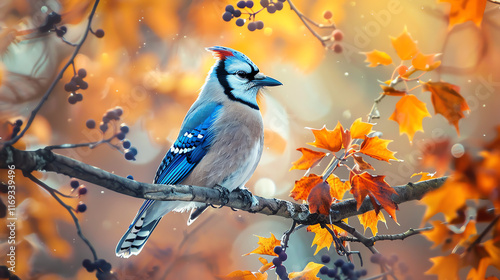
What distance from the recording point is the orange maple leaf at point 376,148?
1.11m

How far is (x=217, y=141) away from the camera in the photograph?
157 centimetres

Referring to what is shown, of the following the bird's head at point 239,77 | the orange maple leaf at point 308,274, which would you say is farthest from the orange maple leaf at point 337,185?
the bird's head at point 239,77

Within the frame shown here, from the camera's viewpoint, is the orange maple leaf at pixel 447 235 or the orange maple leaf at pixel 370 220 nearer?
the orange maple leaf at pixel 447 235

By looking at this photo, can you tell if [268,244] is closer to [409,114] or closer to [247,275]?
[247,275]

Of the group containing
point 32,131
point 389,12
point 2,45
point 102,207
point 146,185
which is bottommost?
point 102,207

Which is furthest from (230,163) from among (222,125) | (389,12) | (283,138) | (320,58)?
(389,12)

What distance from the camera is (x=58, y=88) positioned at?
169 cm

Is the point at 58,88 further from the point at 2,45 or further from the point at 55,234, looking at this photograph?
the point at 55,234

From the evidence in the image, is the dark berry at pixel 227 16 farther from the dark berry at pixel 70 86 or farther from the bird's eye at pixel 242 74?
the dark berry at pixel 70 86

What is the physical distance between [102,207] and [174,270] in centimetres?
41

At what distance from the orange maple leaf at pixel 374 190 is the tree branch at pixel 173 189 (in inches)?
4.8

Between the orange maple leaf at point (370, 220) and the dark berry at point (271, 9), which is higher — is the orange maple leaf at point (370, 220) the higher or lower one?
the lower one

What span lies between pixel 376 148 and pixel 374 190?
0.36 feet

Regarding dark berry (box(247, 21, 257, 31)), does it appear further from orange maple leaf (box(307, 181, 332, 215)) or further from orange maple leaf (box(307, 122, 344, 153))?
orange maple leaf (box(307, 181, 332, 215))
